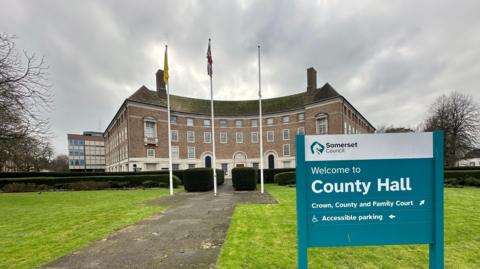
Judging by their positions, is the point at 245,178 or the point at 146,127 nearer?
the point at 245,178

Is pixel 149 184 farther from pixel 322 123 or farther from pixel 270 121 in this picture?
pixel 322 123

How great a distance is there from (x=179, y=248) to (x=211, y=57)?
11414 mm

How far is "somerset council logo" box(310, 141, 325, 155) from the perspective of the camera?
276 cm

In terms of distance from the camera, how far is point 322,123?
1380 inches

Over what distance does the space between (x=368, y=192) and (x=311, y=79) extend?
40.4 meters

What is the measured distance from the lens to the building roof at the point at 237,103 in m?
34.5

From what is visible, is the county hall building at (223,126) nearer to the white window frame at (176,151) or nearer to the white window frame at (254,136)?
the white window frame at (254,136)

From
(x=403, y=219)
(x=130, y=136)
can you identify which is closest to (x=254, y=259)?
(x=403, y=219)

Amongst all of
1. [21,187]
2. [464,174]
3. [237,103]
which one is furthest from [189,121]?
[464,174]

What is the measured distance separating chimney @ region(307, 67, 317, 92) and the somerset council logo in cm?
3971

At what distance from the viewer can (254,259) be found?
383 centimetres

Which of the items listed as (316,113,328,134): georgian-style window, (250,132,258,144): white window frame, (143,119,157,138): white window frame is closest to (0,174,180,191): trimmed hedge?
(143,119,157,138): white window frame

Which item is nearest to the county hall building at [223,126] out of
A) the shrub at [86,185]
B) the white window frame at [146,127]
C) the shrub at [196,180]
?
the white window frame at [146,127]

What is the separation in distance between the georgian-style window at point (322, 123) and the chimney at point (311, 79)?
7.18m
